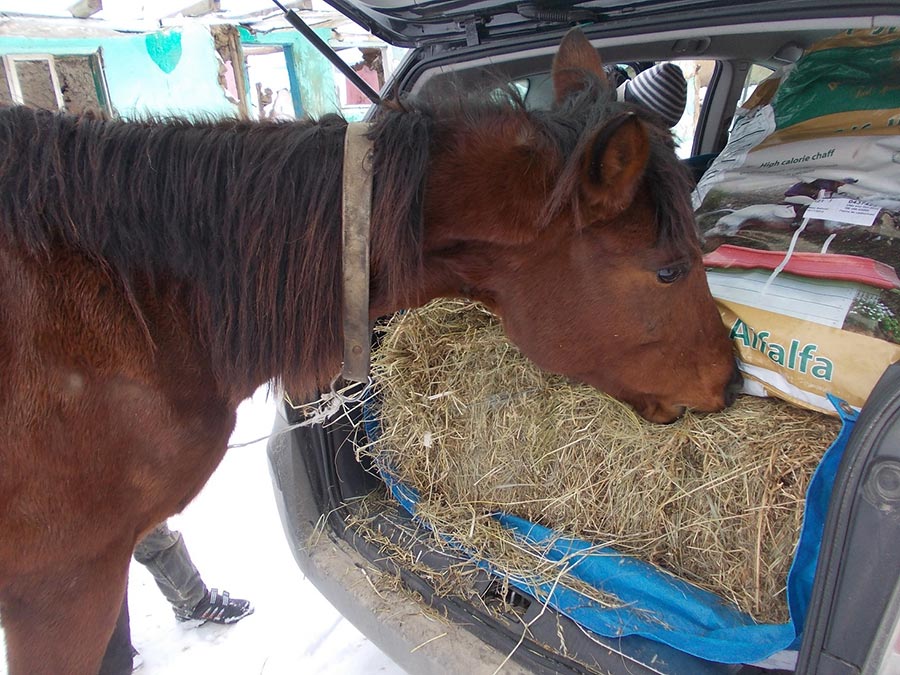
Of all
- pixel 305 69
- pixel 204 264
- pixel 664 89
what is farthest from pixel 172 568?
pixel 305 69

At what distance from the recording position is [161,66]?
10516 millimetres

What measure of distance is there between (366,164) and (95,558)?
38.9 inches

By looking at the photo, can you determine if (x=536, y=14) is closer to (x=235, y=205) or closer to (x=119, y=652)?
(x=235, y=205)

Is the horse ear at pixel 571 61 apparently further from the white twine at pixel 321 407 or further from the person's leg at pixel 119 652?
the person's leg at pixel 119 652

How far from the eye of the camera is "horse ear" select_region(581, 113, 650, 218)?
1032 millimetres

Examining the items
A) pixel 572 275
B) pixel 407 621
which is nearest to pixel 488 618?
pixel 407 621

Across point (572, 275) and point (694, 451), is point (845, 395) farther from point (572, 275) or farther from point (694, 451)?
point (572, 275)

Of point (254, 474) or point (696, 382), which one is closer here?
point (696, 382)

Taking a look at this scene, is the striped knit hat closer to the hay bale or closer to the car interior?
the car interior

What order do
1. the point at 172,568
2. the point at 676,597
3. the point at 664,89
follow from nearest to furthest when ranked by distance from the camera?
the point at 676,597 → the point at 172,568 → the point at 664,89

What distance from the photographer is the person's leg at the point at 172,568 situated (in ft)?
6.82

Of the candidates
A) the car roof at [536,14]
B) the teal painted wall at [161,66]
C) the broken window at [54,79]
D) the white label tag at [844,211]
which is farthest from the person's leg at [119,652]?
the teal painted wall at [161,66]

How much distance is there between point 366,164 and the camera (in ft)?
3.67

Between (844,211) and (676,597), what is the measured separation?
1.12m
